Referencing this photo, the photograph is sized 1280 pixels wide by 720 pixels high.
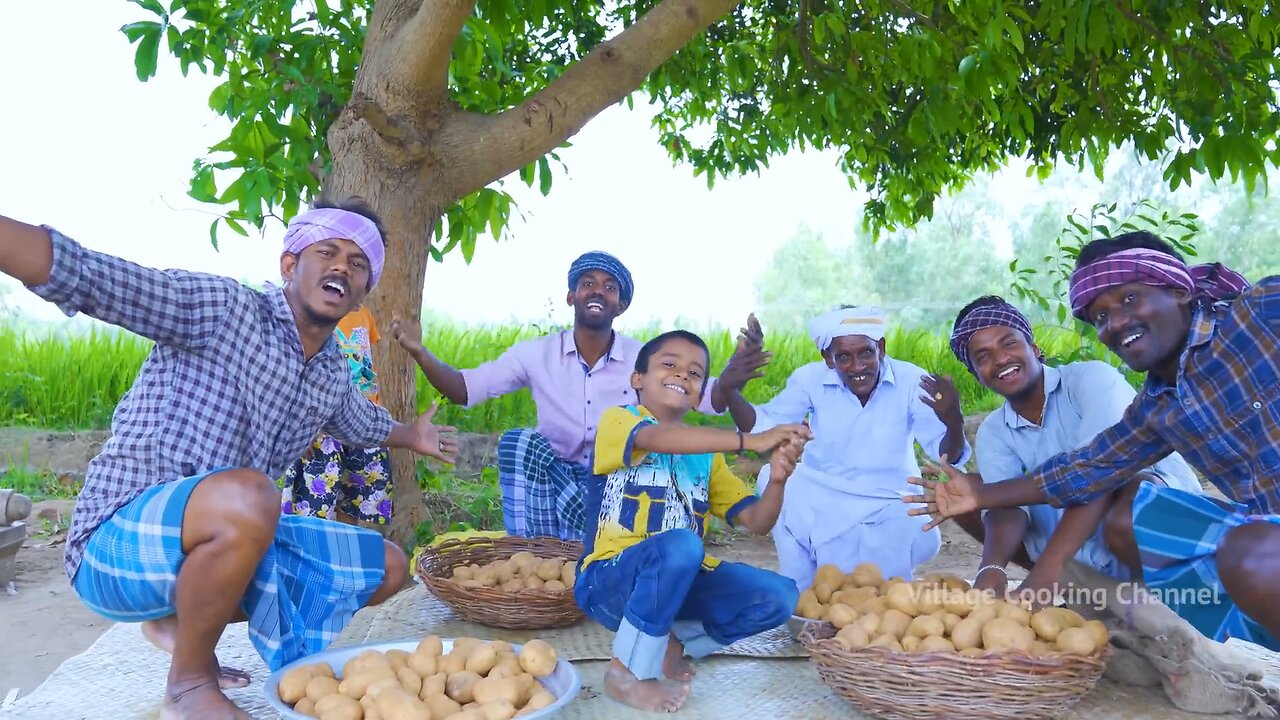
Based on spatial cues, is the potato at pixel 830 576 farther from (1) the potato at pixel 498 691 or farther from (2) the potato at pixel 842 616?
(1) the potato at pixel 498 691

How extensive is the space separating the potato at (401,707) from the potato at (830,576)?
1.43 meters

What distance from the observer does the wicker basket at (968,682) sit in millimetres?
2193

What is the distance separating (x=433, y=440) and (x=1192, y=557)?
194 centimetres

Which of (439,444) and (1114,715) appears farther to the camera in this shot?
(439,444)

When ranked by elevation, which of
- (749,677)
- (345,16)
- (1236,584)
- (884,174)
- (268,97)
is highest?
(884,174)

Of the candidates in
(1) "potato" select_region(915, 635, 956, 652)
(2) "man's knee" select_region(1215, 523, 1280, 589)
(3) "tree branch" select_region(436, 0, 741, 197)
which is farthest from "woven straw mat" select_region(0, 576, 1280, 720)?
(3) "tree branch" select_region(436, 0, 741, 197)

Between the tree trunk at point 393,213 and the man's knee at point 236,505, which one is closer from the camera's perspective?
the man's knee at point 236,505

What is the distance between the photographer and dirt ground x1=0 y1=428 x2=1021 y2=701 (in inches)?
126

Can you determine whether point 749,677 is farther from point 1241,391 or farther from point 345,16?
point 345,16

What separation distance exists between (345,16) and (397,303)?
134 centimetres

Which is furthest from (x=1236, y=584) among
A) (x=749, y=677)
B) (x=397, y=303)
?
(x=397, y=303)

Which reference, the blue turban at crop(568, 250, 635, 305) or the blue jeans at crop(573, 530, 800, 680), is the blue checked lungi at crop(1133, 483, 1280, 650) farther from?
the blue turban at crop(568, 250, 635, 305)

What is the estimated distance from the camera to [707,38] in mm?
6000

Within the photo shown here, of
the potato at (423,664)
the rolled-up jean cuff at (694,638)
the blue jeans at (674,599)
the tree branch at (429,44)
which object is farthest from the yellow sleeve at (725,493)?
the tree branch at (429,44)
